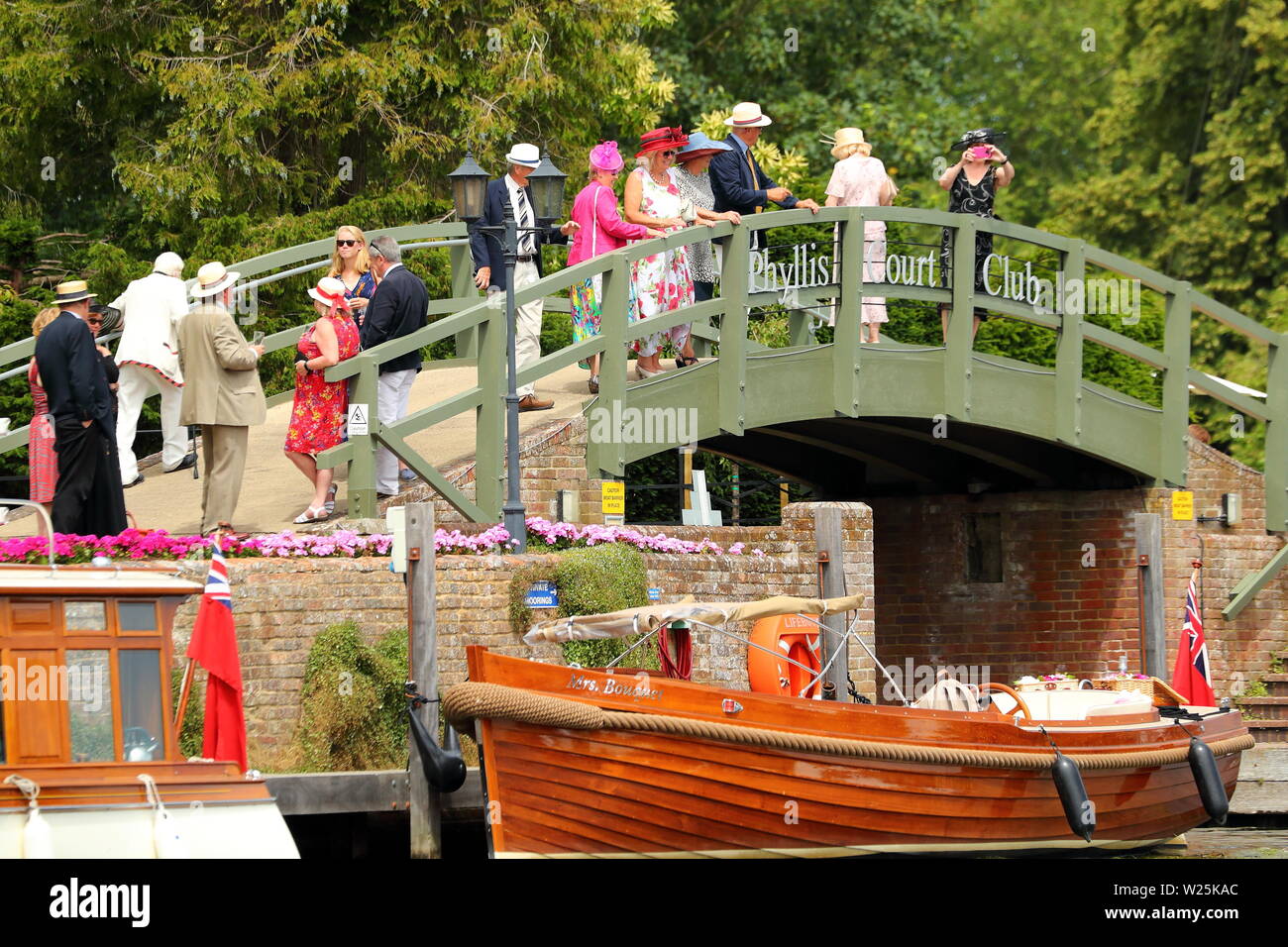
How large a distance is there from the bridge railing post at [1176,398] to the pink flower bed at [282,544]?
650 centimetres

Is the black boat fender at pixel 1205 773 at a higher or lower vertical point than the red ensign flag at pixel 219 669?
lower

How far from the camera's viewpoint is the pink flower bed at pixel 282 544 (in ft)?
45.1

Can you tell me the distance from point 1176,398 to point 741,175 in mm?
4820

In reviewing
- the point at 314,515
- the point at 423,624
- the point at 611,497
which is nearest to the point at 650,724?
the point at 423,624

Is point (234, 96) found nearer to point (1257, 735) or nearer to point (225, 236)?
point (225, 236)

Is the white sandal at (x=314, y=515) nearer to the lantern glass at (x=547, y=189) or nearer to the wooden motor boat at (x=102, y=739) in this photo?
the lantern glass at (x=547, y=189)

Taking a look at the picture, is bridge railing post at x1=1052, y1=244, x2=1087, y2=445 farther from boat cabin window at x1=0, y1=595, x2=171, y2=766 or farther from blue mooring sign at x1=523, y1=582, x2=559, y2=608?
boat cabin window at x1=0, y1=595, x2=171, y2=766

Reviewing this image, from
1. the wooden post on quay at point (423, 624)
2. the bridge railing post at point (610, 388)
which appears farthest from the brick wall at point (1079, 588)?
the wooden post on quay at point (423, 624)

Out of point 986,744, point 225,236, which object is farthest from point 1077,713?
point 225,236

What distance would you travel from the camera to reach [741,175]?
1788 centimetres

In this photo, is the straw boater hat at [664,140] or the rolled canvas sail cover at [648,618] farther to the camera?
the straw boater hat at [664,140]

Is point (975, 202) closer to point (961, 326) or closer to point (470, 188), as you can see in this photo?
point (961, 326)

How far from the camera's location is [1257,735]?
63.3 feet
